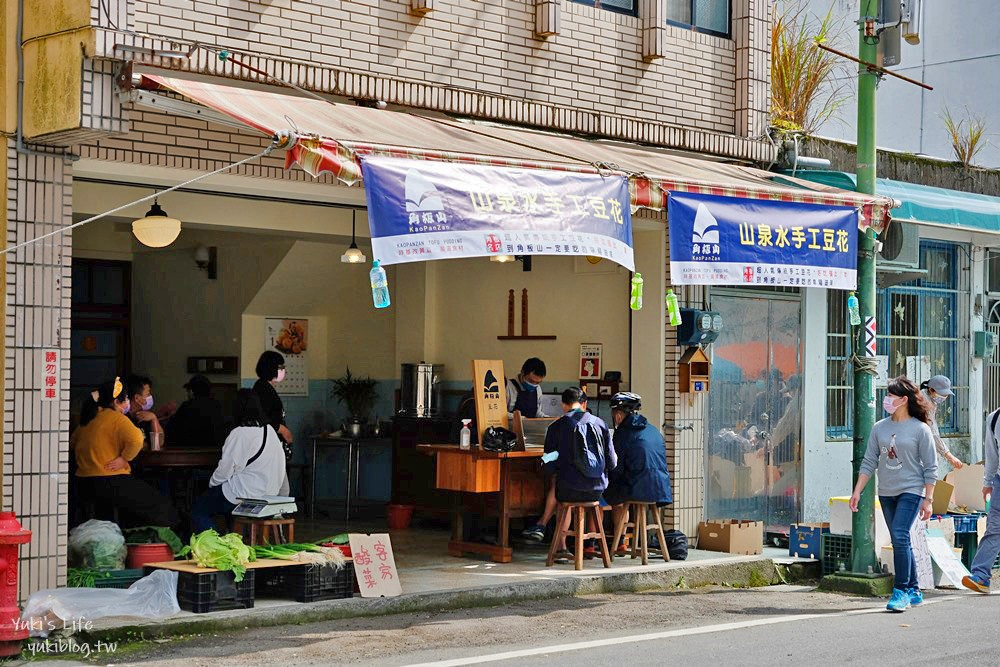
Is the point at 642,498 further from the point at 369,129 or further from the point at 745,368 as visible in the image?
the point at 369,129

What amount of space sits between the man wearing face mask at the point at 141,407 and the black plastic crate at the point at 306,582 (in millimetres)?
3509

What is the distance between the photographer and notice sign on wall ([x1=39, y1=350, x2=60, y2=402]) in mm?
9375

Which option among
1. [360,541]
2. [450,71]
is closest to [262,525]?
[360,541]

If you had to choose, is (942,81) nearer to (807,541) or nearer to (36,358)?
(807,541)

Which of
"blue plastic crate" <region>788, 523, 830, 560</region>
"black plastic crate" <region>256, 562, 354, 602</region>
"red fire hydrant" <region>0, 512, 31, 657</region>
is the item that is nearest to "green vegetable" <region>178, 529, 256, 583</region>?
"black plastic crate" <region>256, 562, 354, 602</region>

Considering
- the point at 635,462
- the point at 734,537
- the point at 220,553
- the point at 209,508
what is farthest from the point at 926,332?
the point at 220,553

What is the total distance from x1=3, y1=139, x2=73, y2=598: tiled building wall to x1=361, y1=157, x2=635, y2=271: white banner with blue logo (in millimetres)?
2383

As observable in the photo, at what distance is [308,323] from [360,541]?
7592mm

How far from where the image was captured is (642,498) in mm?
12375

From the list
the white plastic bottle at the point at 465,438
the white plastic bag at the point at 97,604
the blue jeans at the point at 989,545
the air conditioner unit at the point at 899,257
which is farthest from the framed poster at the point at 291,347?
the blue jeans at the point at 989,545

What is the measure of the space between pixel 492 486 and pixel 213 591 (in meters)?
3.76

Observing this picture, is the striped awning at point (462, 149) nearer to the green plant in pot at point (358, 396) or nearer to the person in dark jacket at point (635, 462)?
the person in dark jacket at point (635, 462)

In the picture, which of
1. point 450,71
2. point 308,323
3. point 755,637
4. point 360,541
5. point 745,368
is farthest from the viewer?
point 308,323

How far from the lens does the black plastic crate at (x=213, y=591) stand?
9.34m
